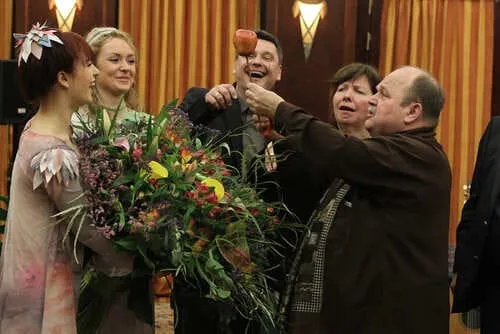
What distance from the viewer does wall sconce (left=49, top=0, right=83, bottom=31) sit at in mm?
6664

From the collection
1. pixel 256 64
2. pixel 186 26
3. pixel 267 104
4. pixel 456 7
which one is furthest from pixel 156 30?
pixel 267 104

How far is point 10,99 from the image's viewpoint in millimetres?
4418

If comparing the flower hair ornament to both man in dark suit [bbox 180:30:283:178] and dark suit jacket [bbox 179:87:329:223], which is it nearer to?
dark suit jacket [bbox 179:87:329:223]

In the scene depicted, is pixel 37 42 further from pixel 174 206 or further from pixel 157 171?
pixel 174 206

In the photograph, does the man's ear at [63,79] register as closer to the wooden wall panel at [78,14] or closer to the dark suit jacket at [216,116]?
the dark suit jacket at [216,116]

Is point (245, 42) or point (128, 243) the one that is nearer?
point (128, 243)

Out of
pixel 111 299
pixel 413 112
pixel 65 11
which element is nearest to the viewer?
pixel 111 299

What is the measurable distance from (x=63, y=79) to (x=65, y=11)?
14.7 feet

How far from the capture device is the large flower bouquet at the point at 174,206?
91.7 inches

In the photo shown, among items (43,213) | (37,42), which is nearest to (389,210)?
(43,213)

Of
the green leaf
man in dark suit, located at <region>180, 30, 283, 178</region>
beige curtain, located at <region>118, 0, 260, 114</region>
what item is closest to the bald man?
man in dark suit, located at <region>180, 30, 283, 178</region>

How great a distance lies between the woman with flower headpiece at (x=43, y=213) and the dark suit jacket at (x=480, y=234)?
1.68 meters

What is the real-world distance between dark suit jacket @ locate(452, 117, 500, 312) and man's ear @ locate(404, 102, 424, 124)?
90 centimetres

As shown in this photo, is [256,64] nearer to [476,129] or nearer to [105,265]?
[105,265]
